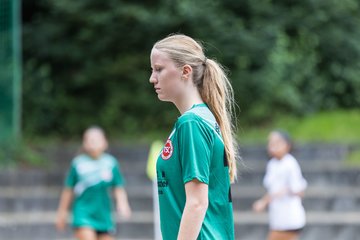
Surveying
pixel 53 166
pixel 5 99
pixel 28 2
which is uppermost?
pixel 28 2

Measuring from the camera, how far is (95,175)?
1047 centimetres

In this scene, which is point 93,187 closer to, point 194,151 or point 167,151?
point 167,151

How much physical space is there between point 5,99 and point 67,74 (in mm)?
2472

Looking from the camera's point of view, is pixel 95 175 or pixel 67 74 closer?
pixel 95 175

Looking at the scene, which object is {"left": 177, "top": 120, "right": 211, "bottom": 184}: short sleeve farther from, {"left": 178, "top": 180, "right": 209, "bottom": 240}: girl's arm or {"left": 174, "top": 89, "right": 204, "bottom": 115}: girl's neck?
{"left": 174, "top": 89, "right": 204, "bottom": 115}: girl's neck

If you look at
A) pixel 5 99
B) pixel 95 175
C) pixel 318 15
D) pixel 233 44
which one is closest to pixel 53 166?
pixel 5 99

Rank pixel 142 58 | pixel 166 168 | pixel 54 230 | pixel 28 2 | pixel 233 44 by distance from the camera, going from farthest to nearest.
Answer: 1. pixel 28 2
2. pixel 142 58
3. pixel 233 44
4. pixel 54 230
5. pixel 166 168

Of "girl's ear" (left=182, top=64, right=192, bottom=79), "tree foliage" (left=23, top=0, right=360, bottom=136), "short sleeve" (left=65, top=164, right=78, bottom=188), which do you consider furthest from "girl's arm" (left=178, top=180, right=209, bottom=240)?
"tree foliage" (left=23, top=0, right=360, bottom=136)

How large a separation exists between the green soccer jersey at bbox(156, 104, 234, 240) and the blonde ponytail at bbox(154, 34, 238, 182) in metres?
0.08

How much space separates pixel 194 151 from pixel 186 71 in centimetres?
38

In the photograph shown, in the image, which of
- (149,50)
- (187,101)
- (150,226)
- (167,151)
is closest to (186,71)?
(187,101)

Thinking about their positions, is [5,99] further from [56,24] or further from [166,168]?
[166,168]

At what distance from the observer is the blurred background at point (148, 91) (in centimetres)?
1508

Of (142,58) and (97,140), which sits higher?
(142,58)
